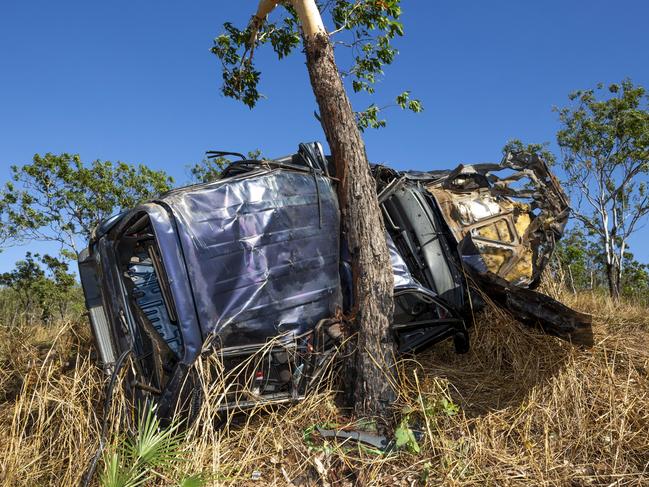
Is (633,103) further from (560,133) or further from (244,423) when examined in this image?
(244,423)

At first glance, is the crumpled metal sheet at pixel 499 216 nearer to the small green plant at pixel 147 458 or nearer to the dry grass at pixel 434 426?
the dry grass at pixel 434 426

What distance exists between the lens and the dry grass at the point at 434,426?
11.7 feet

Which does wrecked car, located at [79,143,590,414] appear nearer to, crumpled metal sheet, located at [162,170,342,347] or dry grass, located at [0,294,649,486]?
crumpled metal sheet, located at [162,170,342,347]

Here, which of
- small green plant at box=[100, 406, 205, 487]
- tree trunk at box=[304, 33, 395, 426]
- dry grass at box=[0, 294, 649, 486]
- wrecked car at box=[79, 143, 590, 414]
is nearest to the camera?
small green plant at box=[100, 406, 205, 487]

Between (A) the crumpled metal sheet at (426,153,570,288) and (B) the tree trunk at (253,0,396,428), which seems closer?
(B) the tree trunk at (253,0,396,428)

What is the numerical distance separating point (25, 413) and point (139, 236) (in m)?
1.82

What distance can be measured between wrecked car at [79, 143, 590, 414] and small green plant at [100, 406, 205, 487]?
22 cm

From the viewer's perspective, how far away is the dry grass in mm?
3568

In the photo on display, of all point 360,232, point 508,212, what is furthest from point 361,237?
point 508,212

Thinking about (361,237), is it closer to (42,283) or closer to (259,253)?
(259,253)

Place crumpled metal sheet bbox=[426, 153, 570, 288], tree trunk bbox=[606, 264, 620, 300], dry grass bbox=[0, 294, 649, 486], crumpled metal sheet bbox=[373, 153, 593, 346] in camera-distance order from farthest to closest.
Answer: tree trunk bbox=[606, 264, 620, 300] → crumpled metal sheet bbox=[426, 153, 570, 288] → crumpled metal sheet bbox=[373, 153, 593, 346] → dry grass bbox=[0, 294, 649, 486]

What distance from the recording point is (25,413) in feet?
13.6

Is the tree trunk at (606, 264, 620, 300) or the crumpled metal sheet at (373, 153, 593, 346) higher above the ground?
the crumpled metal sheet at (373, 153, 593, 346)

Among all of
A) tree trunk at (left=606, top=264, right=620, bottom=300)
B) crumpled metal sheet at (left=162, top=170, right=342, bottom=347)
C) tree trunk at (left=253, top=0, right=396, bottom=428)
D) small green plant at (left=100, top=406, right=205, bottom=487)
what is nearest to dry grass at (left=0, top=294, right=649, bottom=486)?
small green plant at (left=100, top=406, right=205, bottom=487)
